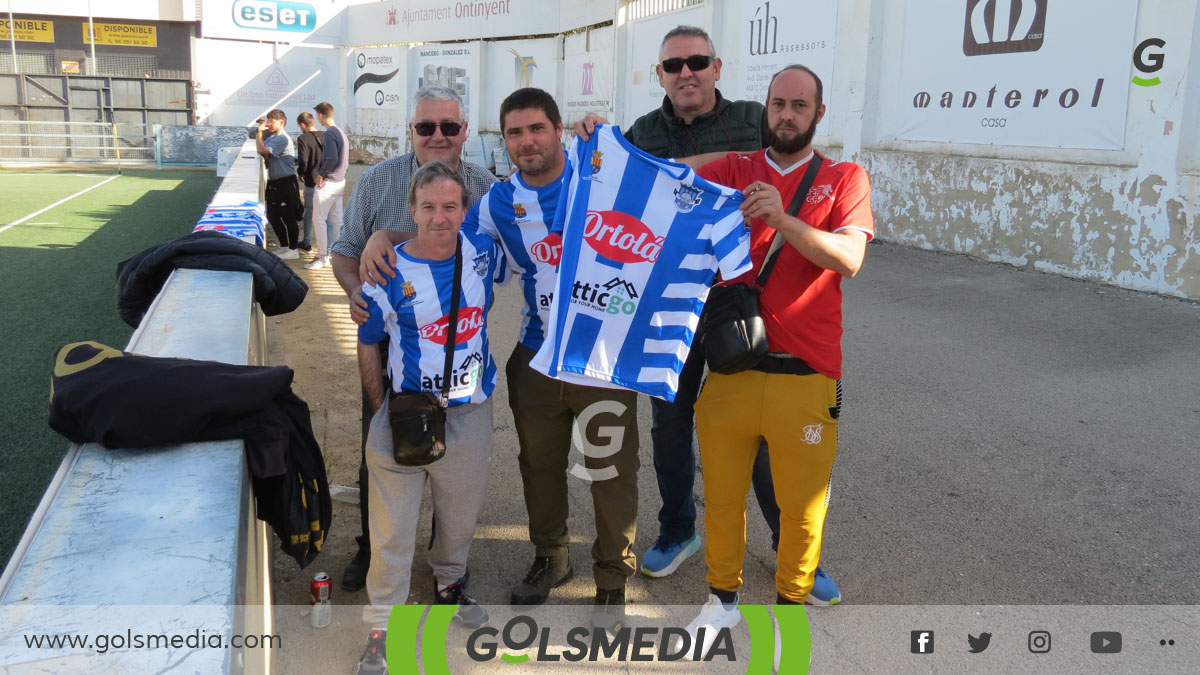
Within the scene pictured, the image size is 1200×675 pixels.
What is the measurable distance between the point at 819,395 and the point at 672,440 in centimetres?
92

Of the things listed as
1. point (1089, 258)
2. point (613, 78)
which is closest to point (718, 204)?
point (1089, 258)

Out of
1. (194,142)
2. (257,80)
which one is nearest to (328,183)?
(194,142)

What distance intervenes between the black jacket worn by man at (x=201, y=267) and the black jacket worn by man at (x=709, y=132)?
2.16 metres

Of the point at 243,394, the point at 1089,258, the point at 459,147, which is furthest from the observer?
the point at 1089,258

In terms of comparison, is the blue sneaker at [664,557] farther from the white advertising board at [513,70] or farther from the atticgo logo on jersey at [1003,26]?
the white advertising board at [513,70]

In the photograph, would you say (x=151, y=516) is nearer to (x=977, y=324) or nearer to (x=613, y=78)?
(x=977, y=324)

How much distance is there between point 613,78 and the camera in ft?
71.6

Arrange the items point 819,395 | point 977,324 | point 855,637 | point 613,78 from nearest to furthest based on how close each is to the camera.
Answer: point 819,395, point 855,637, point 977,324, point 613,78

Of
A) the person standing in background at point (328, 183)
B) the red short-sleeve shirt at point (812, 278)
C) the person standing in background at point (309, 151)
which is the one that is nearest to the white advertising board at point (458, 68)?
the person standing in background at point (309, 151)

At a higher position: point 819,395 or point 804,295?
point 804,295

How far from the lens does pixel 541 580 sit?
3768 millimetres

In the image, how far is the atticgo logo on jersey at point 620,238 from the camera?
10.6 feet

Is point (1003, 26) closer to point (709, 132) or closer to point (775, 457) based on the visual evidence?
point (709, 132)

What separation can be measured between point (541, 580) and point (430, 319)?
1239 mm
